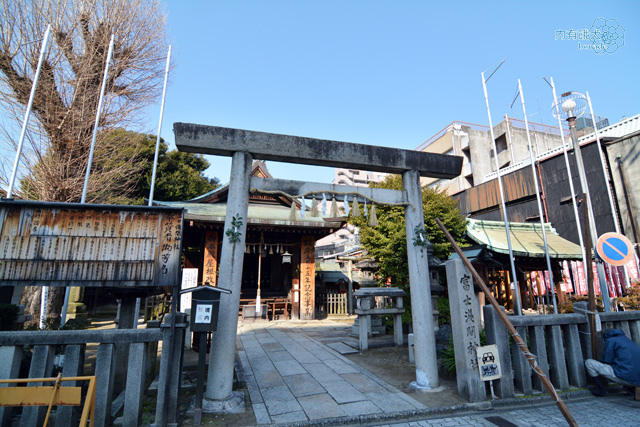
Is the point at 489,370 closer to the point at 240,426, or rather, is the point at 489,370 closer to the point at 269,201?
the point at 240,426

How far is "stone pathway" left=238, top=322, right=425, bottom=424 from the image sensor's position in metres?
4.50

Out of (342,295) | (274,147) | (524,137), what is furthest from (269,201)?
(524,137)

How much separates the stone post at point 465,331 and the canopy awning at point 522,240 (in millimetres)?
9034

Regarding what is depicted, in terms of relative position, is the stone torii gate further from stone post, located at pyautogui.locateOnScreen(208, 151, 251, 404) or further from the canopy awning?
the canopy awning

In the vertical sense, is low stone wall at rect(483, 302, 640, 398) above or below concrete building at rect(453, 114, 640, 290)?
below

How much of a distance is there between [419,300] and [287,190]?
3302 millimetres

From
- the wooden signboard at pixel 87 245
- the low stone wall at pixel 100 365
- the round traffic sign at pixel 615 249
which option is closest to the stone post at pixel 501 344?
the round traffic sign at pixel 615 249

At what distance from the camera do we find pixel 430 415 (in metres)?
4.44

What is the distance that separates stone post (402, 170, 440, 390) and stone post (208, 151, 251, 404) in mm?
3215

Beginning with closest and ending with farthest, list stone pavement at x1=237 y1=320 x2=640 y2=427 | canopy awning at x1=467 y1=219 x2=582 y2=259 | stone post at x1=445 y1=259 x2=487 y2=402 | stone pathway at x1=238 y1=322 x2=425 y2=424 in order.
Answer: stone pavement at x1=237 y1=320 x2=640 y2=427
stone pathway at x1=238 y1=322 x2=425 y2=424
stone post at x1=445 y1=259 x2=487 y2=402
canopy awning at x1=467 y1=219 x2=582 y2=259

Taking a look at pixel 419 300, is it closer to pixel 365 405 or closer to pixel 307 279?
pixel 365 405

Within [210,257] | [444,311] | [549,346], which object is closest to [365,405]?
[549,346]

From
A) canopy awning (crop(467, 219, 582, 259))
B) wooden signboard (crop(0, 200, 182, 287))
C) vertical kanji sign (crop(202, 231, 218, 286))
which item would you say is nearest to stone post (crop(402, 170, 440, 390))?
wooden signboard (crop(0, 200, 182, 287))

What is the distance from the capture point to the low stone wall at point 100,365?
12.2 feet
